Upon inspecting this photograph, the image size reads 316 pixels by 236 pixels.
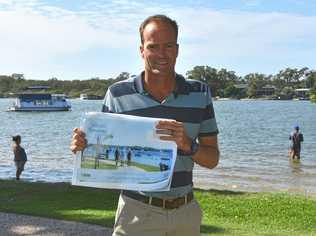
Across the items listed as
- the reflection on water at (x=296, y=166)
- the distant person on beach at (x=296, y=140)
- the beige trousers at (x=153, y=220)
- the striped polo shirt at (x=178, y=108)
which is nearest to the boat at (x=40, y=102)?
the distant person on beach at (x=296, y=140)

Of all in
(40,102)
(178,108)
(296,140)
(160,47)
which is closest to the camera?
(160,47)

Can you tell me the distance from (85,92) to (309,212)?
17331cm

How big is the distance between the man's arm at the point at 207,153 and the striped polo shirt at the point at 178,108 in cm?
4

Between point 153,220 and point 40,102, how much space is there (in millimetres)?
89954

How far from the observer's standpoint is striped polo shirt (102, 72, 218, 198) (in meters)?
3.72

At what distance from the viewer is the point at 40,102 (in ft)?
302

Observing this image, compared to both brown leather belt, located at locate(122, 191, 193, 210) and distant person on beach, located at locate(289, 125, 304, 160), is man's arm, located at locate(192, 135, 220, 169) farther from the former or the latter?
distant person on beach, located at locate(289, 125, 304, 160)

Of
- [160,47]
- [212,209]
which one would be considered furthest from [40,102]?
[160,47]

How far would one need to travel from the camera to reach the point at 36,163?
2873 centimetres

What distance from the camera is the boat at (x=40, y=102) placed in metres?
90.7

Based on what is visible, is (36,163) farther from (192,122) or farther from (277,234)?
(192,122)

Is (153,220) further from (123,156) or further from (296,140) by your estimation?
(296,140)

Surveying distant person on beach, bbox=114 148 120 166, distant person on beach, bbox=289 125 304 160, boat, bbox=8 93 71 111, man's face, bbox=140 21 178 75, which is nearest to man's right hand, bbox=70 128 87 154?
distant person on beach, bbox=114 148 120 166

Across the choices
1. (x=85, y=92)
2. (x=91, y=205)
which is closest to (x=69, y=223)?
(x=91, y=205)
